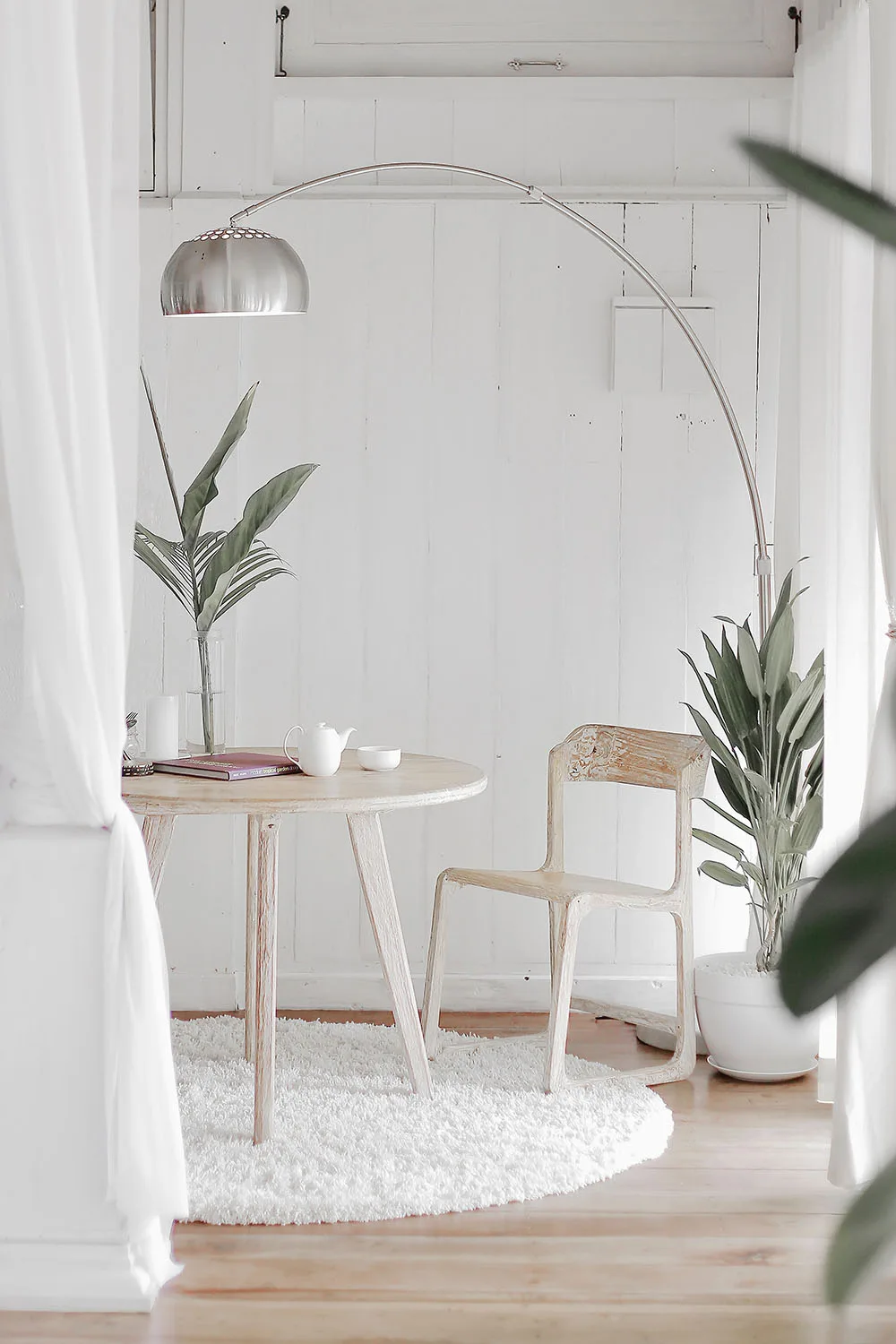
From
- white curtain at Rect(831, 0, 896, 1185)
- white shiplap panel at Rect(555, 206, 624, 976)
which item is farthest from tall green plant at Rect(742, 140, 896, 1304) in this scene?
white shiplap panel at Rect(555, 206, 624, 976)

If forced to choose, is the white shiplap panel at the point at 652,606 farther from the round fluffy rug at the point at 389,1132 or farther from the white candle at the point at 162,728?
the white candle at the point at 162,728

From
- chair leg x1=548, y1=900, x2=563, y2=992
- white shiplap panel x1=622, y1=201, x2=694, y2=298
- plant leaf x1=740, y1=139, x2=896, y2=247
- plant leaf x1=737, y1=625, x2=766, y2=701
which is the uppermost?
white shiplap panel x1=622, y1=201, x2=694, y2=298

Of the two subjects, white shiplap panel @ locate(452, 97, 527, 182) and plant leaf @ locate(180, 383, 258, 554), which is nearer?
plant leaf @ locate(180, 383, 258, 554)

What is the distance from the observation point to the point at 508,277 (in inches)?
151

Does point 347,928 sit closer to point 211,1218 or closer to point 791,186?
point 211,1218

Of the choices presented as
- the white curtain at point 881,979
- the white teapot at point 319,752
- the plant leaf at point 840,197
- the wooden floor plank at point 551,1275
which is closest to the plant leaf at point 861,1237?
the plant leaf at point 840,197

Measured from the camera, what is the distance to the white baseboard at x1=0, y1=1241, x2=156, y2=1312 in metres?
2.06

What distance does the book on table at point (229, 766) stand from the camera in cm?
293

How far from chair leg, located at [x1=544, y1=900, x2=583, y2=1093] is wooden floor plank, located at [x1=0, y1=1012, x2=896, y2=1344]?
375 millimetres

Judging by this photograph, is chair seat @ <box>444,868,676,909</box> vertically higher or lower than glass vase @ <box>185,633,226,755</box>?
lower

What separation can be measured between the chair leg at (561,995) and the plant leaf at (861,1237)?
2495mm

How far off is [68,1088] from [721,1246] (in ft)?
3.70

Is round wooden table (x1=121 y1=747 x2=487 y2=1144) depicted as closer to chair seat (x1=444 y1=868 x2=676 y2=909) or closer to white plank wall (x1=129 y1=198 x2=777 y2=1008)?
chair seat (x1=444 y1=868 x2=676 y2=909)

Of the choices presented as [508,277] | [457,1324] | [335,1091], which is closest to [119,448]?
[457,1324]
